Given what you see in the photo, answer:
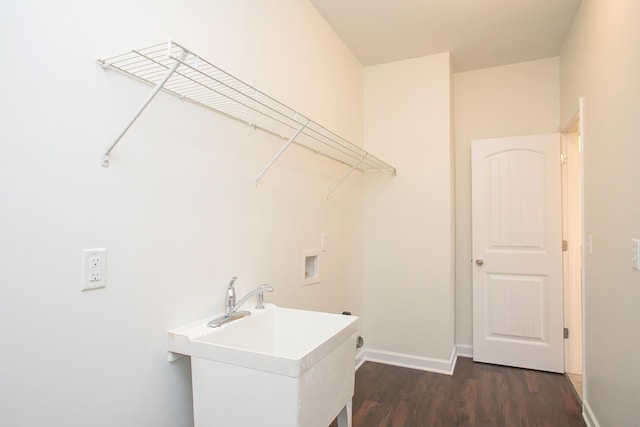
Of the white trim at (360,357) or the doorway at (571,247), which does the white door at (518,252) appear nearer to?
the doorway at (571,247)

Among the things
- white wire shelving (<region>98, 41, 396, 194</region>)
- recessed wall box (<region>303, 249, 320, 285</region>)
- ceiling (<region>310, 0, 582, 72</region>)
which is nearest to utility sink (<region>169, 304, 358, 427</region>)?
white wire shelving (<region>98, 41, 396, 194</region>)

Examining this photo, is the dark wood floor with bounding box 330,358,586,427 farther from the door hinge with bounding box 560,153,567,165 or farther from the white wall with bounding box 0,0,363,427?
the door hinge with bounding box 560,153,567,165

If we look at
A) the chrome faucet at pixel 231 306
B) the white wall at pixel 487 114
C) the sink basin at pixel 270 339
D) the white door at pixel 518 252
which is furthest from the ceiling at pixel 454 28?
the sink basin at pixel 270 339

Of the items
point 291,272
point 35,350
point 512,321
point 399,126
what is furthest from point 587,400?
point 35,350

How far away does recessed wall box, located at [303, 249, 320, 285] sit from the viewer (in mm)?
2480

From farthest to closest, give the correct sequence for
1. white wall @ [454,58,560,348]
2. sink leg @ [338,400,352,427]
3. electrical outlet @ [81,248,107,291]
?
white wall @ [454,58,560,348], sink leg @ [338,400,352,427], electrical outlet @ [81,248,107,291]

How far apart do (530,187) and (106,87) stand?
332 centimetres

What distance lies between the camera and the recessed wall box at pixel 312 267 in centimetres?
248

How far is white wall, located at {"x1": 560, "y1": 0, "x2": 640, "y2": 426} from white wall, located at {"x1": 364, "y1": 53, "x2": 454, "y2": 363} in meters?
1.04

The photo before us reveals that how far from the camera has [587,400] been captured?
235 centimetres

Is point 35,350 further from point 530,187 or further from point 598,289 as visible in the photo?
point 530,187

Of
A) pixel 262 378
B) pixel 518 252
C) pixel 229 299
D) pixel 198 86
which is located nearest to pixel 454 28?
pixel 518 252

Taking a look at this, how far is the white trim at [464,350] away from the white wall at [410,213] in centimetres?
48

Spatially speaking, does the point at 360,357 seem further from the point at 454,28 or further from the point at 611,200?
the point at 454,28
